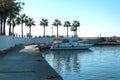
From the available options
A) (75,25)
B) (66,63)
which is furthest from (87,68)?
(75,25)

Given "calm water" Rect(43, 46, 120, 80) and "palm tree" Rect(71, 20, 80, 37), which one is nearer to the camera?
"calm water" Rect(43, 46, 120, 80)

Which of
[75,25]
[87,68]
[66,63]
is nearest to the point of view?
[87,68]

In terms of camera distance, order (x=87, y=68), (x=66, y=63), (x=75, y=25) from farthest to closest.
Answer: (x=75, y=25), (x=66, y=63), (x=87, y=68)

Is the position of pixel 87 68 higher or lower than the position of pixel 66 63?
higher

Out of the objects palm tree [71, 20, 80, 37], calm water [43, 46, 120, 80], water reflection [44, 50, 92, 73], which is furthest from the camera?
palm tree [71, 20, 80, 37]

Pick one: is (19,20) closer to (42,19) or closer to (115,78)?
(42,19)

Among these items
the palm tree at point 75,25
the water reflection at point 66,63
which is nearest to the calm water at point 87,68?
the water reflection at point 66,63

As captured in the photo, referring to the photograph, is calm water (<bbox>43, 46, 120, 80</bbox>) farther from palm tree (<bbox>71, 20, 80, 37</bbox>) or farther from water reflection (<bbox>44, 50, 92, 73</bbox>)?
palm tree (<bbox>71, 20, 80, 37</bbox>)

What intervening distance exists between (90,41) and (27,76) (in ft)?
456

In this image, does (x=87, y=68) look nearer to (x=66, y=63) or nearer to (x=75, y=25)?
(x=66, y=63)

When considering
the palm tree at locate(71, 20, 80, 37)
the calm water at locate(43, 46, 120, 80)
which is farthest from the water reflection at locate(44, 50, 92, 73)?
the palm tree at locate(71, 20, 80, 37)

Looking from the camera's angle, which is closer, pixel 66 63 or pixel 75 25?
pixel 66 63

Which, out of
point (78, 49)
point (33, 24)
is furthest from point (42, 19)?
point (78, 49)

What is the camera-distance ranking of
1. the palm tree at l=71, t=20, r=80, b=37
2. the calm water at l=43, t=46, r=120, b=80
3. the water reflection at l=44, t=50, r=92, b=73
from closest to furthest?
the calm water at l=43, t=46, r=120, b=80
the water reflection at l=44, t=50, r=92, b=73
the palm tree at l=71, t=20, r=80, b=37
